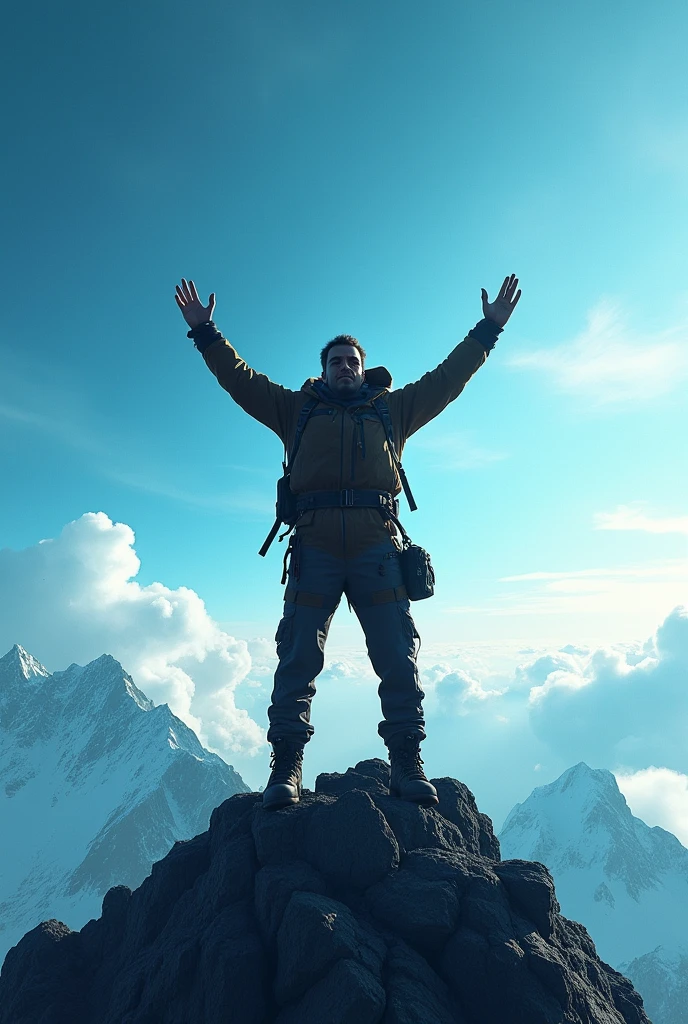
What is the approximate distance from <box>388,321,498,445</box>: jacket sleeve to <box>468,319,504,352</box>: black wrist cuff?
0.05ft

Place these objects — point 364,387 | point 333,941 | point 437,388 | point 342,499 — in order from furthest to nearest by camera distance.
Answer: point 437,388 → point 364,387 → point 342,499 → point 333,941

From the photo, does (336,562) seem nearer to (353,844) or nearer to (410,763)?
(410,763)

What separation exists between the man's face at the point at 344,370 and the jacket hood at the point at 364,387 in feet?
0.28

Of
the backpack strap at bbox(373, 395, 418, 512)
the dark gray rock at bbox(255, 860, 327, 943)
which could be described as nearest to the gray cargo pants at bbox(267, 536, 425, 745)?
the backpack strap at bbox(373, 395, 418, 512)

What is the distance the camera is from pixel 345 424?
26.3 feet

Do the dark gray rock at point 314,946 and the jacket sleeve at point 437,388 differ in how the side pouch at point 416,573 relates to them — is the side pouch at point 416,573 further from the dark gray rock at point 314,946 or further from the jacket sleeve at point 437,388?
the dark gray rock at point 314,946

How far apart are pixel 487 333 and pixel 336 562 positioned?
4.33 m

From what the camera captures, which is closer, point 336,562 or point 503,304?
point 336,562

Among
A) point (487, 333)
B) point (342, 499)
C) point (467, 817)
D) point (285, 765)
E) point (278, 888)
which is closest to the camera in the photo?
point (278, 888)

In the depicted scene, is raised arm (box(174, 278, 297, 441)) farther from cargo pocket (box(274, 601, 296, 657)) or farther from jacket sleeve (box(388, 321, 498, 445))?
cargo pocket (box(274, 601, 296, 657))

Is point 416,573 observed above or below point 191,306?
below

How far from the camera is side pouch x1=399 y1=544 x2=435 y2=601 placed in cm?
804

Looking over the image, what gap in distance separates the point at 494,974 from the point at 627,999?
3321mm

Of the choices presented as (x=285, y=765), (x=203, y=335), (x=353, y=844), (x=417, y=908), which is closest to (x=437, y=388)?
(x=203, y=335)
